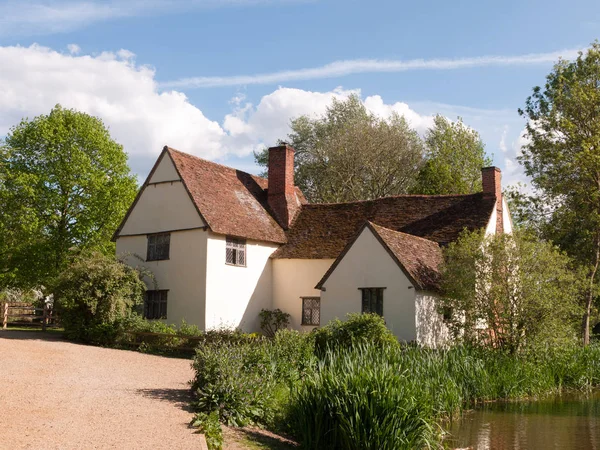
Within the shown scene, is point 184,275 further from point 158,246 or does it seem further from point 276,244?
point 276,244

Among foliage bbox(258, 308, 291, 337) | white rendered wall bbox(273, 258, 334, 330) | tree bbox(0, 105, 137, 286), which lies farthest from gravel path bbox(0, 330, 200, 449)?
tree bbox(0, 105, 137, 286)

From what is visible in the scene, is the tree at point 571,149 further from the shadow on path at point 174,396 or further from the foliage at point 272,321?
the shadow on path at point 174,396

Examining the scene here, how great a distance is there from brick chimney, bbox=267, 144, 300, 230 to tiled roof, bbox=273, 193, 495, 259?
0.65 meters

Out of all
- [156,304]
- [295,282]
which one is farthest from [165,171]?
[295,282]

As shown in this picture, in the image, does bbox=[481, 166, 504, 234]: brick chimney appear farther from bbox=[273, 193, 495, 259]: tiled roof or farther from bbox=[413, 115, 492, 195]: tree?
bbox=[413, 115, 492, 195]: tree

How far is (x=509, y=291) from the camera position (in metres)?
21.9

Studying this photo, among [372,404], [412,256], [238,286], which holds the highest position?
[412,256]

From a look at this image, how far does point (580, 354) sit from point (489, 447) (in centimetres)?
1079

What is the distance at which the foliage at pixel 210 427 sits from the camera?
10.5 metres

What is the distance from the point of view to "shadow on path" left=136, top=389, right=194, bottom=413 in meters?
13.1

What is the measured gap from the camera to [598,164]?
28062 millimetres

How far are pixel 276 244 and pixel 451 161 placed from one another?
22089mm

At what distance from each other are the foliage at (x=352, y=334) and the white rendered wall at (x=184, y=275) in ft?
28.9

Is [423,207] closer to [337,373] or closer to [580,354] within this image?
[580,354]
